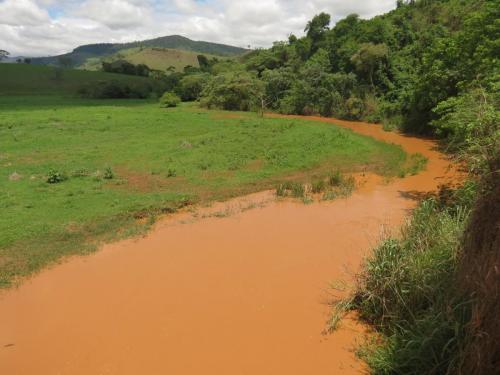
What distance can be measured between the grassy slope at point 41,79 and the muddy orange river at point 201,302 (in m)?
51.0

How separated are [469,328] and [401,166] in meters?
12.5

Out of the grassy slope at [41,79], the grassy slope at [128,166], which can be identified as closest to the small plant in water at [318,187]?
the grassy slope at [128,166]

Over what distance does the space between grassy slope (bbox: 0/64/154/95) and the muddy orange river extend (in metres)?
51.0

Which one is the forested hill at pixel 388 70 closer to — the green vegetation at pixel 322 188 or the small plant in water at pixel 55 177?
the green vegetation at pixel 322 188

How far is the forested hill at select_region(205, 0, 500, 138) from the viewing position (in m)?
19.6

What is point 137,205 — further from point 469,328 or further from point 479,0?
point 479,0

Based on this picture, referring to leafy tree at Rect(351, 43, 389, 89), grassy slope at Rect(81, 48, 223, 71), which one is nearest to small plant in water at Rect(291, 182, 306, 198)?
leafy tree at Rect(351, 43, 389, 89)

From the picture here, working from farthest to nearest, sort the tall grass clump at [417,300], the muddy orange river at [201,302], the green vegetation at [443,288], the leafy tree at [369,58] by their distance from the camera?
1. the leafy tree at [369,58]
2. the muddy orange river at [201,302]
3. the tall grass clump at [417,300]
4. the green vegetation at [443,288]

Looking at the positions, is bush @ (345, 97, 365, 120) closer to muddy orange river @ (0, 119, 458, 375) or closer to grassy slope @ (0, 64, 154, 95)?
muddy orange river @ (0, 119, 458, 375)

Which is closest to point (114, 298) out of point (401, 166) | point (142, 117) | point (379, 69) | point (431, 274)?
point (431, 274)

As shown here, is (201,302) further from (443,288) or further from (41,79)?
(41,79)

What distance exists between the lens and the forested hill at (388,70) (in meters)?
19.6

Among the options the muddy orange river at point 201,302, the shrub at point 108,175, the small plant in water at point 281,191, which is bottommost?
the muddy orange river at point 201,302

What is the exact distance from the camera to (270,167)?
15.7 metres
